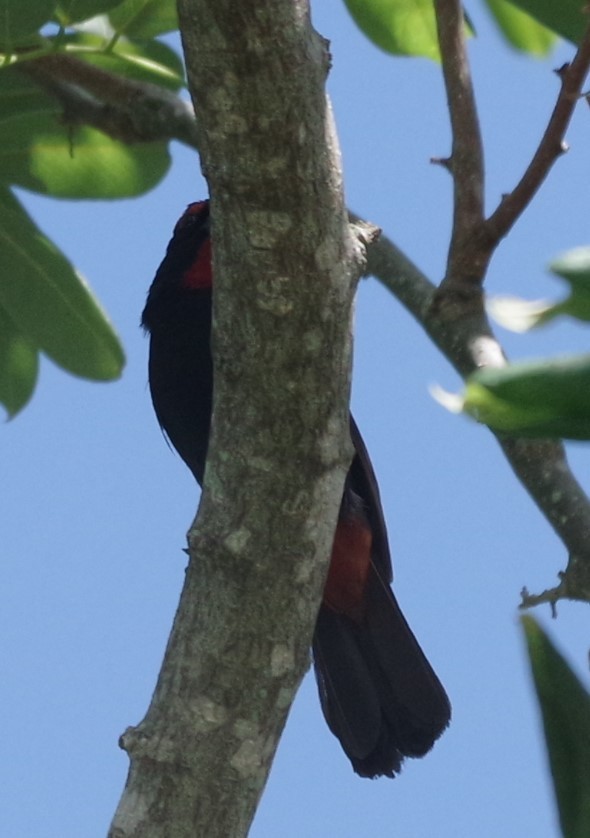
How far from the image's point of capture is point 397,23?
268 centimetres

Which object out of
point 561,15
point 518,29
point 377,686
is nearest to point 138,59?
point 518,29

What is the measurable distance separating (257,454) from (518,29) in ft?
4.53

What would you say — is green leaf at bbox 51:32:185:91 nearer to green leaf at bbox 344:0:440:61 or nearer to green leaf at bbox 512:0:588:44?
green leaf at bbox 344:0:440:61

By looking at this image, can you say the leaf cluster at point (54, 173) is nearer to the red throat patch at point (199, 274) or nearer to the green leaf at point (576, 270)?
the red throat patch at point (199, 274)

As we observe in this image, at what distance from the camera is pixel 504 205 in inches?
87.4

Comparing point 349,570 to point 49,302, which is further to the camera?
point 349,570

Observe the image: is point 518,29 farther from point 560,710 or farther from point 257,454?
point 560,710

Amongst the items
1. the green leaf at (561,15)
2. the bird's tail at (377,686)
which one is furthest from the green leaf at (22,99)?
the bird's tail at (377,686)

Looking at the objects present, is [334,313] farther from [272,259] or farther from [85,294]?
[85,294]

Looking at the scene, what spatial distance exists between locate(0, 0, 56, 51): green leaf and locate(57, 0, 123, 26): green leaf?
0.15 m

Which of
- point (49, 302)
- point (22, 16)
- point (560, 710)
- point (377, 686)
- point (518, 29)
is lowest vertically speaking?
point (560, 710)

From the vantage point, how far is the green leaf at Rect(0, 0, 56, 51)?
2.25 meters

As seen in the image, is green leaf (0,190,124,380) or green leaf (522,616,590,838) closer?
green leaf (522,616,590,838)

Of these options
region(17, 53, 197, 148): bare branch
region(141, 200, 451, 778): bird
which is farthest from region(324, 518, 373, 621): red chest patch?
region(17, 53, 197, 148): bare branch
